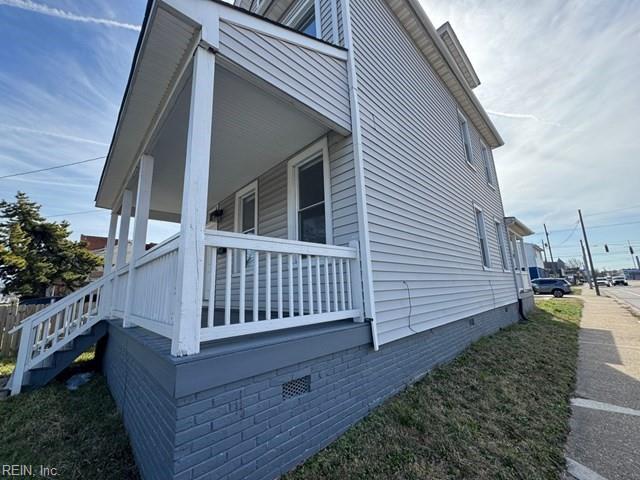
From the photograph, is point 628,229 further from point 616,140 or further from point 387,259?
point 387,259

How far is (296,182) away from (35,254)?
48.3 ft

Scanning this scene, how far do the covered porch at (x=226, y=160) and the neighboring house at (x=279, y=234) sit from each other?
21mm

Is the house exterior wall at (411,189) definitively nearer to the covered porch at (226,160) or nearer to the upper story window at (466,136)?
the covered porch at (226,160)

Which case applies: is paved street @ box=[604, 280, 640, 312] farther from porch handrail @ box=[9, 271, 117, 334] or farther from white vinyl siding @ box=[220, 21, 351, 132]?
porch handrail @ box=[9, 271, 117, 334]

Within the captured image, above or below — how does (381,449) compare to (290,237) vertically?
below

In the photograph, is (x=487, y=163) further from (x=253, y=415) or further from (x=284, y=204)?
(x=253, y=415)

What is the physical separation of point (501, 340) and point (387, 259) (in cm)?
470

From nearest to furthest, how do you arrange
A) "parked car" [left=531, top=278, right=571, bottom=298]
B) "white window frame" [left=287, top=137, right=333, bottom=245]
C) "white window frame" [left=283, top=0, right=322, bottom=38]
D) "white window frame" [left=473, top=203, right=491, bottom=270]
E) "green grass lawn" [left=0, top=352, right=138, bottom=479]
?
"green grass lawn" [left=0, top=352, right=138, bottom=479], "white window frame" [left=287, top=137, right=333, bottom=245], "white window frame" [left=283, top=0, right=322, bottom=38], "white window frame" [left=473, top=203, right=491, bottom=270], "parked car" [left=531, top=278, right=571, bottom=298]

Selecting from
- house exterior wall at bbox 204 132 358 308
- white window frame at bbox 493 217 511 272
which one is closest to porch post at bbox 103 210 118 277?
house exterior wall at bbox 204 132 358 308

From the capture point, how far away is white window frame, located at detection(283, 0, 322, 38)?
14.9 ft

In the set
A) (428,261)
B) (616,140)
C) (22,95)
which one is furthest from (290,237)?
(616,140)

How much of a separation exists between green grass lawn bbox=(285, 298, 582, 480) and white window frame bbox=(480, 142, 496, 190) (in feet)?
23.6

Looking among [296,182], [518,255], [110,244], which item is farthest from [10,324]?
[518,255]

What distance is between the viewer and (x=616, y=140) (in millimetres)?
10719
